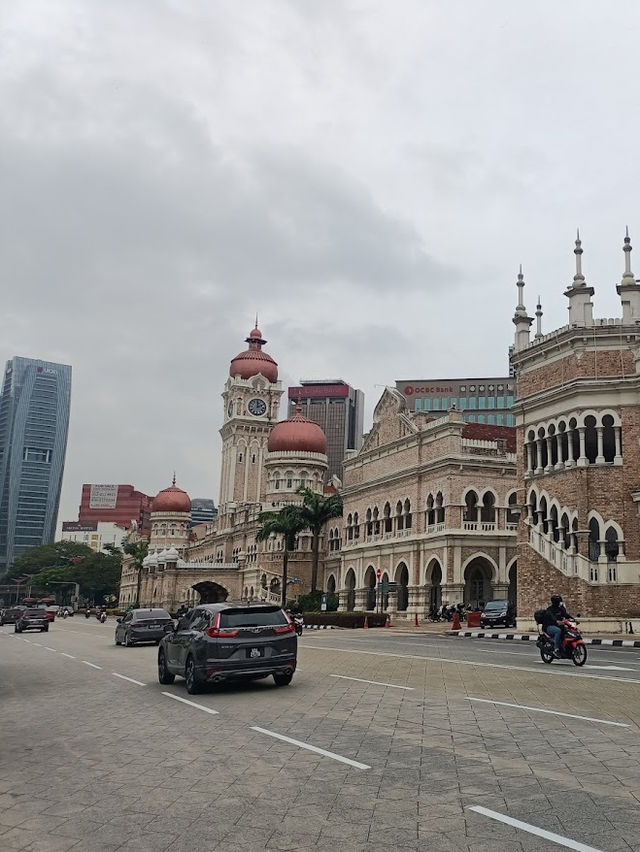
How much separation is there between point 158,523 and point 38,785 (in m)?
106

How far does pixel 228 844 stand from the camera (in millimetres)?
5199

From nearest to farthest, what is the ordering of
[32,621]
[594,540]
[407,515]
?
[594,540], [32,621], [407,515]

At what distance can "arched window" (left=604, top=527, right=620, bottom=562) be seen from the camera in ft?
103

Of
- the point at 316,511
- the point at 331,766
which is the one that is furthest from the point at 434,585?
the point at 331,766

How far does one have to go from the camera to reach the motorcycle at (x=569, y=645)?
16.7m

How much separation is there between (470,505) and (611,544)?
18.2 m

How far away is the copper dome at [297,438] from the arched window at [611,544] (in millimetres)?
49987

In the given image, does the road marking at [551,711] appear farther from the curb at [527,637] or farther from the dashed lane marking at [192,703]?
the curb at [527,637]

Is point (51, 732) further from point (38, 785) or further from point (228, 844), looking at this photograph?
point (228, 844)

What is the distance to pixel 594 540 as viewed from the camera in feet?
105

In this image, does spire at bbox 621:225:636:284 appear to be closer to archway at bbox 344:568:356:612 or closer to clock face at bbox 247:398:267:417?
archway at bbox 344:568:356:612

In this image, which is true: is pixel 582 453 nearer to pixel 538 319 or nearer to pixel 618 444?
pixel 618 444

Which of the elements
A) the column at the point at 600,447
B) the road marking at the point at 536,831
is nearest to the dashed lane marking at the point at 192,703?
the road marking at the point at 536,831

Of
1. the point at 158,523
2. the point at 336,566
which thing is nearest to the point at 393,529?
the point at 336,566
